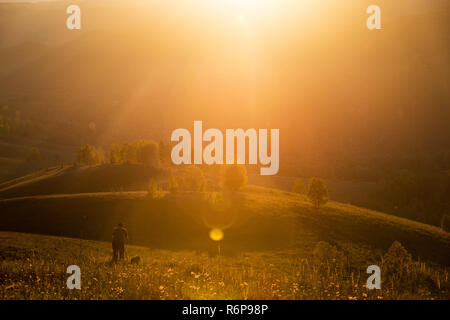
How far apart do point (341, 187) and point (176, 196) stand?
326 feet

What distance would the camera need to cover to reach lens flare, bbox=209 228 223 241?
39375 mm

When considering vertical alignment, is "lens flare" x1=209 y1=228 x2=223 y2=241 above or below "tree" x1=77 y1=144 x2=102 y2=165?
below

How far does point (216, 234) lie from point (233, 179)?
23956 mm

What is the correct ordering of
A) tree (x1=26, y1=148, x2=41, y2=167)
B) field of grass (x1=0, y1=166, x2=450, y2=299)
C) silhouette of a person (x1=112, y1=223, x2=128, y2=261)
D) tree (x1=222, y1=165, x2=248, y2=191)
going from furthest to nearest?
tree (x1=26, y1=148, x2=41, y2=167) < tree (x1=222, y1=165, x2=248, y2=191) < silhouette of a person (x1=112, y1=223, x2=128, y2=261) < field of grass (x1=0, y1=166, x2=450, y2=299)

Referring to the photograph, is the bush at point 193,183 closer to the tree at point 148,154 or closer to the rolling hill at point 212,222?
the rolling hill at point 212,222

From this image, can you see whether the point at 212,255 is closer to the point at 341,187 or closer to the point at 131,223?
the point at 131,223

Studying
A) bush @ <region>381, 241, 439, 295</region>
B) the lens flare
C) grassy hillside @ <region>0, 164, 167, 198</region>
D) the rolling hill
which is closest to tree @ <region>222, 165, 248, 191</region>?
the rolling hill

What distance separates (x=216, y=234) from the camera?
133 feet

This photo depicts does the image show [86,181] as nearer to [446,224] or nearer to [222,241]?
[222,241]

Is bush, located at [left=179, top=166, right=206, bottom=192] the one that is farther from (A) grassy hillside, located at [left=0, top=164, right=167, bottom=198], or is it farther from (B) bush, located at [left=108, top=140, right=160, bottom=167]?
(B) bush, located at [left=108, top=140, right=160, bottom=167]

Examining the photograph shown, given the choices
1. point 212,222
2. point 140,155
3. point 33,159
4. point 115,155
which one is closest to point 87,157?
point 115,155

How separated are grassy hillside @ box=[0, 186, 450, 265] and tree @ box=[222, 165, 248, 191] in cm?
796

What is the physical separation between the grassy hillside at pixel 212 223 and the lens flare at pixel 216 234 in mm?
969
